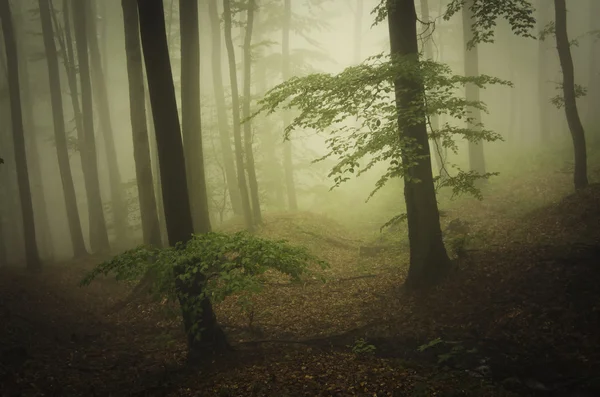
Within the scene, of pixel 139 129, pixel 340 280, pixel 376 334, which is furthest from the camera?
pixel 139 129

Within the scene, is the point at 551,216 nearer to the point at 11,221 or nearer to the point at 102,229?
the point at 102,229

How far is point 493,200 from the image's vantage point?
1656 centimetres

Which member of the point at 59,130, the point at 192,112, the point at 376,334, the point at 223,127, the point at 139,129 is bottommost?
the point at 376,334

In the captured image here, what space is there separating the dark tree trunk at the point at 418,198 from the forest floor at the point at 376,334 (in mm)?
473

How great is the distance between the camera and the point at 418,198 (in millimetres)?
9047

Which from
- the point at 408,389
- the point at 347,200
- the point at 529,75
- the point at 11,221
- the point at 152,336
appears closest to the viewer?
the point at 408,389

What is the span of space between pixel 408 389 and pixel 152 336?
6.52 meters

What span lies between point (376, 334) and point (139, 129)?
1108 centimetres

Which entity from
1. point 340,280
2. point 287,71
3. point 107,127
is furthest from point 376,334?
point 107,127

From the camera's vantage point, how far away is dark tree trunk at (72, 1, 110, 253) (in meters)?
19.9

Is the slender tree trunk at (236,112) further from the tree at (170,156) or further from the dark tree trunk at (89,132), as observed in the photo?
the tree at (170,156)

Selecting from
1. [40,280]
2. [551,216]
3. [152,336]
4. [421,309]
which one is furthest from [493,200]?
[40,280]

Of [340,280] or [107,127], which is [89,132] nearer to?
[107,127]

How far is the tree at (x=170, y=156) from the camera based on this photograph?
22.9ft
